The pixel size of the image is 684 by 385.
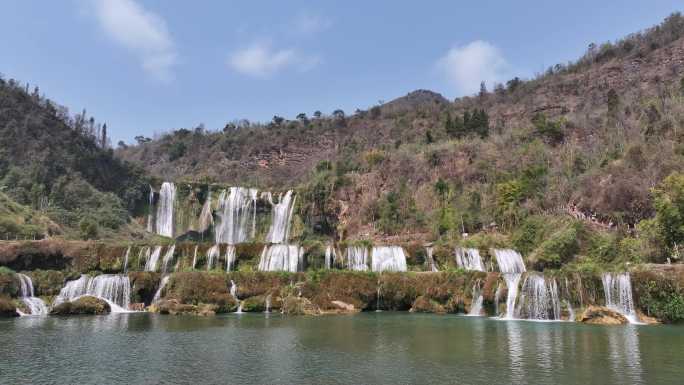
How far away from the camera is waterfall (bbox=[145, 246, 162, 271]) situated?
3691 cm

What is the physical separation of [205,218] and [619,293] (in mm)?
46350

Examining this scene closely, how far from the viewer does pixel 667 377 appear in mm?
12320

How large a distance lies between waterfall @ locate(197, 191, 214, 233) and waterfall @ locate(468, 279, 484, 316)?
3850 centimetres

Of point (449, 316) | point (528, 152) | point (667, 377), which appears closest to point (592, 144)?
point (528, 152)

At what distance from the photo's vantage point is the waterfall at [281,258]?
37156 millimetres

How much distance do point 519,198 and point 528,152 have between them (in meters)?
10.2

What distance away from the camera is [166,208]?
62281 mm

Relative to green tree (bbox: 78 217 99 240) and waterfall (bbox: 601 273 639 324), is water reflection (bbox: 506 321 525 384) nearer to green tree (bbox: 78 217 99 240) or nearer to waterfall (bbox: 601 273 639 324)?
waterfall (bbox: 601 273 639 324)

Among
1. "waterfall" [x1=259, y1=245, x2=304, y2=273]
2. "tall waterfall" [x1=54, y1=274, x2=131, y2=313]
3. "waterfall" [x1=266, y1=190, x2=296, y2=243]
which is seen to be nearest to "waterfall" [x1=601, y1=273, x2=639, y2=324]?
"waterfall" [x1=259, y1=245, x2=304, y2=273]

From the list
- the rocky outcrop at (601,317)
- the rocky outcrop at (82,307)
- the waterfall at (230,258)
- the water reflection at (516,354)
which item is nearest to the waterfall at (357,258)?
the waterfall at (230,258)

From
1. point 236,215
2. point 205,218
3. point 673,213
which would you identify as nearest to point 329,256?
point 673,213

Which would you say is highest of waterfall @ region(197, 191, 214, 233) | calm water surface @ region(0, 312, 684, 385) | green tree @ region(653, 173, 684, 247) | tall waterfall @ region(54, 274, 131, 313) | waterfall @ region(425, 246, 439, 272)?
waterfall @ region(197, 191, 214, 233)

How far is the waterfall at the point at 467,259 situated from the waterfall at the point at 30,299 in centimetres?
2788

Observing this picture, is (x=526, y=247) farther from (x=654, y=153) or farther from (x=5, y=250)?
(x=5, y=250)
